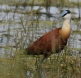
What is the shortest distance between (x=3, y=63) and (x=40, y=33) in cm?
303

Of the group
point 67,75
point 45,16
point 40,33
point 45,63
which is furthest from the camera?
point 45,16

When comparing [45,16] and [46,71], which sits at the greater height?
[45,16]

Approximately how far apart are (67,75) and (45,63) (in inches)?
33.9

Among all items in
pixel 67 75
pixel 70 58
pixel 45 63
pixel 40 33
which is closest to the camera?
pixel 67 75

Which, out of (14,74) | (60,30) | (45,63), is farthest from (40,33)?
(14,74)

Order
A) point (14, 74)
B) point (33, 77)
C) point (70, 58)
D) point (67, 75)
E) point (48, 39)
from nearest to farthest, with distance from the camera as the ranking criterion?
point (14, 74) < point (33, 77) < point (67, 75) < point (70, 58) < point (48, 39)

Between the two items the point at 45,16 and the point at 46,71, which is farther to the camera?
the point at 45,16

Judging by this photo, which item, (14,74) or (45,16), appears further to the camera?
(45,16)

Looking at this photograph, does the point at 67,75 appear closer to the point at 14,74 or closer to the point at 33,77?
the point at 33,77

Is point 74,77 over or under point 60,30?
under

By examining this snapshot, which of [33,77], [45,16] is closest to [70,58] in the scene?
[33,77]

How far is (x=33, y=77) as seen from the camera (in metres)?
4.54

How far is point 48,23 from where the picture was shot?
848 centimetres

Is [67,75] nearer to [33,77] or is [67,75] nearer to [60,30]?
[33,77]
